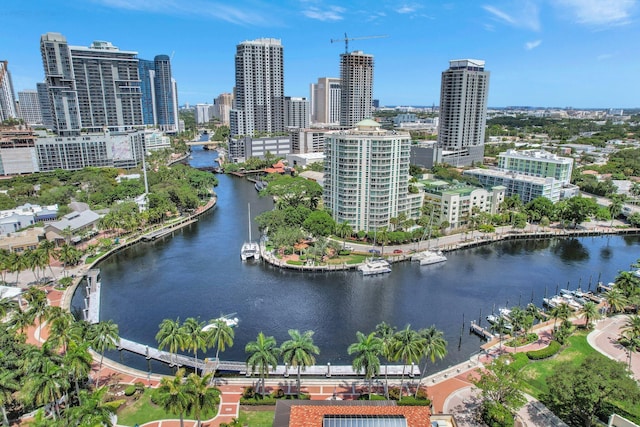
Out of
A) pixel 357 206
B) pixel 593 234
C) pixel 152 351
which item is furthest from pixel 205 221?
pixel 593 234

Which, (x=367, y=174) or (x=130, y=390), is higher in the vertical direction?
(x=367, y=174)

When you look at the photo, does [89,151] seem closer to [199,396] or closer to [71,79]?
[71,79]

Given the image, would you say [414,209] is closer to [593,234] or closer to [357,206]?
[357,206]

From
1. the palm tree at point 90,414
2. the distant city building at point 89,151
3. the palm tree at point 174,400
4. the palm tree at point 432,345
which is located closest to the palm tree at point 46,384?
the palm tree at point 90,414

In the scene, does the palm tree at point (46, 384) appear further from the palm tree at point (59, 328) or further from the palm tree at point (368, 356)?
the palm tree at point (368, 356)

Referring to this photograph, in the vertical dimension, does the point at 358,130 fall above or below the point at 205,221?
above

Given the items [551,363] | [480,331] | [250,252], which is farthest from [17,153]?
[551,363]
